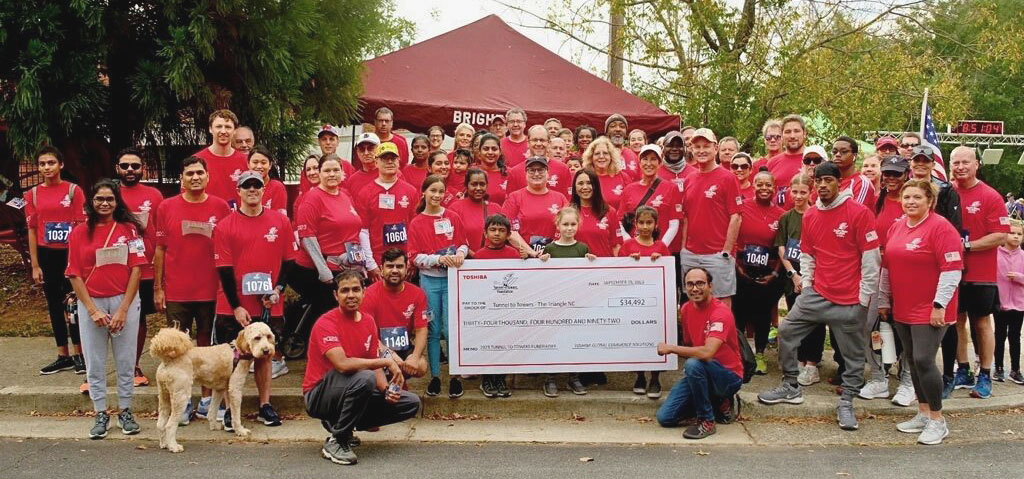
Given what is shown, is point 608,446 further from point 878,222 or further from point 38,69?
point 38,69

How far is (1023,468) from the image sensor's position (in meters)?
5.82

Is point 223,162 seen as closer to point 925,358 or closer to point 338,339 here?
point 338,339

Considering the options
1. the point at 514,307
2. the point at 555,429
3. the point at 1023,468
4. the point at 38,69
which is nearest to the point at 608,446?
the point at 555,429

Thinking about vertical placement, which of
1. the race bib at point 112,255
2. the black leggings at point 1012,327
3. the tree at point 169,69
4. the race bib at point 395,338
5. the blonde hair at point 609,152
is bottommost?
the black leggings at point 1012,327

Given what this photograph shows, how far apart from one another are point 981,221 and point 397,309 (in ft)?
16.3

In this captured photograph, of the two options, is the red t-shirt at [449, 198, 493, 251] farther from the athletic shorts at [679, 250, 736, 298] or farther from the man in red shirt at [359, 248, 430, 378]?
the athletic shorts at [679, 250, 736, 298]

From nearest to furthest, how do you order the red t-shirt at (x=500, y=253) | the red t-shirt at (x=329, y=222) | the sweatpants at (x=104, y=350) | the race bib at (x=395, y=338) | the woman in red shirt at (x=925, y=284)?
1. the woman in red shirt at (x=925, y=284)
2. the sweatpants at (x=104, y=350)
3. the race bib at (x=395, y=338)
4. the red t-shirt at (x=500, y=253)
5. the red t-shirt at (x=329, y=222)

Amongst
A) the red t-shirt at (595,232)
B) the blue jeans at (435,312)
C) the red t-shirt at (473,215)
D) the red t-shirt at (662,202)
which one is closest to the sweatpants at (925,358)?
the red t-shirt at (662,202)

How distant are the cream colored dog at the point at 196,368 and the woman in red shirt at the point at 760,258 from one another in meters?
4.35

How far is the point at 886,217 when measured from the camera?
285 inches

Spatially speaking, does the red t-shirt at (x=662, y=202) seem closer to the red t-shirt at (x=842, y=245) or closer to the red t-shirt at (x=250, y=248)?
the red t-shirt at (x=842, y=245)

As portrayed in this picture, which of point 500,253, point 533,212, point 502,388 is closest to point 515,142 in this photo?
point 533,212

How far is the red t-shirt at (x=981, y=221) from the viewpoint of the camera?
7.20m

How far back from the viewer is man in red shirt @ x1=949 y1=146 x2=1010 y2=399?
7195mm
